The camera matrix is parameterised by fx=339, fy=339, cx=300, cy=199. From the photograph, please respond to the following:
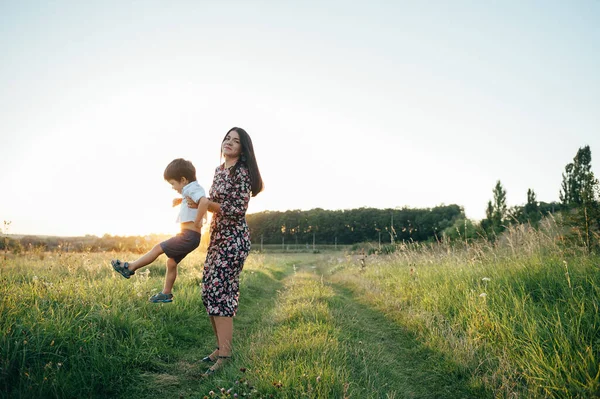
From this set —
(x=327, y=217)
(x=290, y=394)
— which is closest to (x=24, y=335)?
(x=290, y=394)

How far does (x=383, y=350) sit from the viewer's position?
4363 millimetres

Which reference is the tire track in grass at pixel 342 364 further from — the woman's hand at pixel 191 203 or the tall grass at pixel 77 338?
the woman's hand at pixel 191 203

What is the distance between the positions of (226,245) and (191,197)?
2.31 ft

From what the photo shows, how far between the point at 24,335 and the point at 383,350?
3899 mm

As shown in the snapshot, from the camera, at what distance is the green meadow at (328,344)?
2.80 m

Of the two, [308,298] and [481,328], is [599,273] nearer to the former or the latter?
[481,328]

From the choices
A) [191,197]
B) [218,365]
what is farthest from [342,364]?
[191,197]

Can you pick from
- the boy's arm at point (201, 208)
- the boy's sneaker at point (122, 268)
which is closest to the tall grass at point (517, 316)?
the boy's arm at point (201, 208)

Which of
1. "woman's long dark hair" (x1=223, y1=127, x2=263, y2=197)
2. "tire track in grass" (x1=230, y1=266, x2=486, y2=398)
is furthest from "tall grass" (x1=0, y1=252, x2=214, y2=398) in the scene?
"woman's long dark hair" (x1=223, y1=127, x2=263, y2=197)

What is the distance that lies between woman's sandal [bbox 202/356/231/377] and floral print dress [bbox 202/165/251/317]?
0.45 metres

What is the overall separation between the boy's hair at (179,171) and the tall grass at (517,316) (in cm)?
384

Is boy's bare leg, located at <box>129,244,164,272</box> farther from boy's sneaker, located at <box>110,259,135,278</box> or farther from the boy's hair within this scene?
the boy's hair

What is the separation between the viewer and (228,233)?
4035 mm

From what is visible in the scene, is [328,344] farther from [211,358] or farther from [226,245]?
[226,245]
